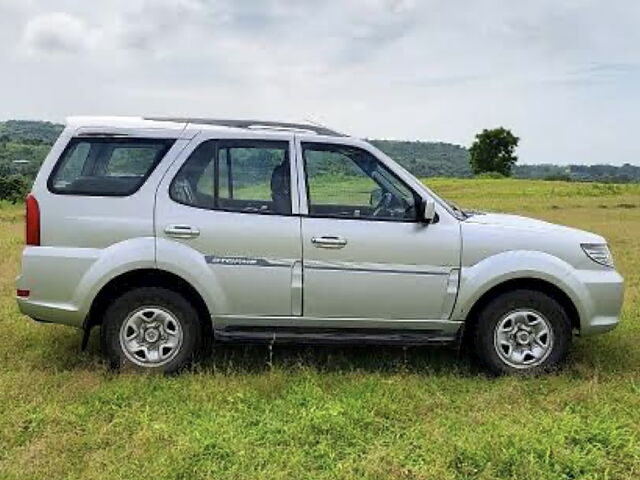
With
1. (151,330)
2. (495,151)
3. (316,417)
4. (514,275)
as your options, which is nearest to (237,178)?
(151,330)

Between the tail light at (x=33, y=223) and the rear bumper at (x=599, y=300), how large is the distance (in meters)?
3.84

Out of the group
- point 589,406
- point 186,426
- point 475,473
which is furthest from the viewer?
point 589,406

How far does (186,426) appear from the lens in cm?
432

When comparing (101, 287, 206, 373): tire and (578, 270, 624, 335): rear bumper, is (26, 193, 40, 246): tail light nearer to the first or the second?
(101, 287, 206, 373): tire

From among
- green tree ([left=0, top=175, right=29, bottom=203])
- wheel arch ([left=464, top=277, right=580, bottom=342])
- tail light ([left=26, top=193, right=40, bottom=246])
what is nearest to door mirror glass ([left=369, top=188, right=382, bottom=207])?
wheel arch ([left=464, top=277, right=580, bottom=342])

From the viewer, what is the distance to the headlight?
5387 millimetres

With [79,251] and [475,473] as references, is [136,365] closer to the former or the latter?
[79,251]

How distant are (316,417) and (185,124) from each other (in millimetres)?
2359

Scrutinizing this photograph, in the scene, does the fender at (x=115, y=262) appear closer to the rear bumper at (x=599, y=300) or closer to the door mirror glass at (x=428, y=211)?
the door mirror glass at (x=428, y=211)

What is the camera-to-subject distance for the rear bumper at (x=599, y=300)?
5320 mm

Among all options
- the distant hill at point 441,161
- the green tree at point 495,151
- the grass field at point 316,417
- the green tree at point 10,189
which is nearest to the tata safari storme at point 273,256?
the grass field at point 316,417

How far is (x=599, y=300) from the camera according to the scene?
17.5 feet

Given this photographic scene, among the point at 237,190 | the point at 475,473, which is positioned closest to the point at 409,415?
the point at 475,473

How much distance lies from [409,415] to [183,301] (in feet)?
5.84
